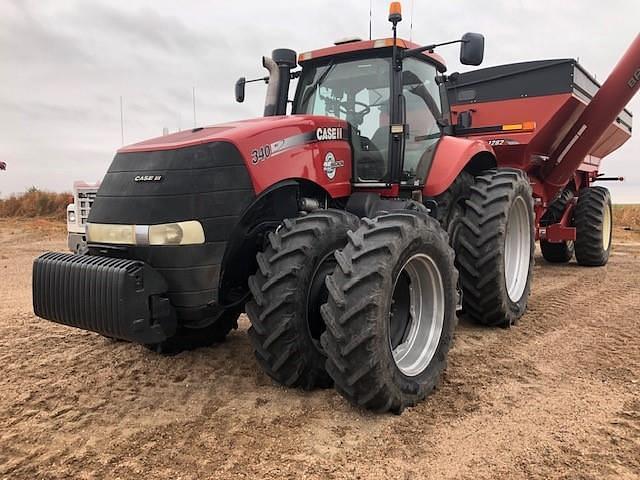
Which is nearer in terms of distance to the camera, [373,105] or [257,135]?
[257,135]

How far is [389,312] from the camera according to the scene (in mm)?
3131

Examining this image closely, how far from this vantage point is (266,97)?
15.5 feet

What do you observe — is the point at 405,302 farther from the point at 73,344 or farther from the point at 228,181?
the point at 73,344

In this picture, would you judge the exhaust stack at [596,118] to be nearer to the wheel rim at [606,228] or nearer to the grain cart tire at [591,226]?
the grain cart tire at [591,226]

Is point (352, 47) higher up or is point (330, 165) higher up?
point (352, 47)

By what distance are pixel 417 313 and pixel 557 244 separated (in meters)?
6.36

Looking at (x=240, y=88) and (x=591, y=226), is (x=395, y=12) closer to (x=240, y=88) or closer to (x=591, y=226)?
(x=240, y=88)

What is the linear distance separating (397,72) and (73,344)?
3.51 meters

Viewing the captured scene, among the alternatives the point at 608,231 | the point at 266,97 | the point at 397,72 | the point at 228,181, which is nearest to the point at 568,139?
the point at 608,231

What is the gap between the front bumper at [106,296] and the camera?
2898 mm

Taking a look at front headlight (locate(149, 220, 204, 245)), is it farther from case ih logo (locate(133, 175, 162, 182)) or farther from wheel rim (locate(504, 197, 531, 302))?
wheel rim (locate(504, 197, 531, 302))

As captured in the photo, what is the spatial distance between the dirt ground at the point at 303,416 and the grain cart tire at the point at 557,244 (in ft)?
11.7

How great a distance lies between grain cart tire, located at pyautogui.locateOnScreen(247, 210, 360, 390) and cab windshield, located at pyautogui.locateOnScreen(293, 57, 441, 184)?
990mm

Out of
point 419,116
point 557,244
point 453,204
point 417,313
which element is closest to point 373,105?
point 419,116
